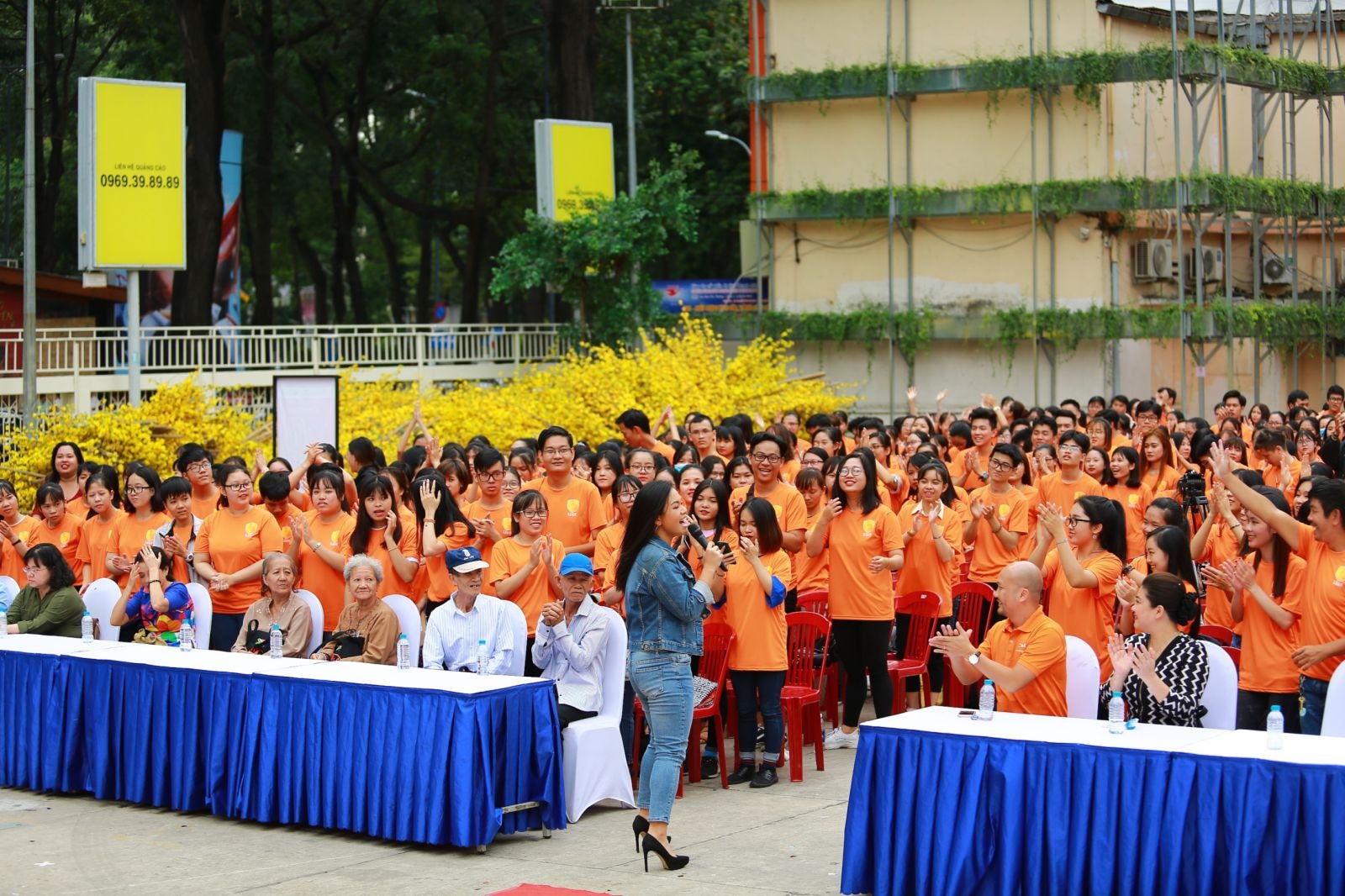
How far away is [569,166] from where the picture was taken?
3231 cm

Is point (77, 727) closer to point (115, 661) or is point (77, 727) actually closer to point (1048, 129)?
point (115, 661)

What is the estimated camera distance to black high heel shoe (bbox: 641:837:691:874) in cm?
801

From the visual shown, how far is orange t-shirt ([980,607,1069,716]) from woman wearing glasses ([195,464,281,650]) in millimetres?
5208

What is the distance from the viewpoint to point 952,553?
459 inches

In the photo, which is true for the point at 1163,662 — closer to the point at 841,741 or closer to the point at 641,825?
the point at 641,825

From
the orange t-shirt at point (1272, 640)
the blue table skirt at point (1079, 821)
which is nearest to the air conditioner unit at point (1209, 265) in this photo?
the orange t-shirt at point (1272, 640)

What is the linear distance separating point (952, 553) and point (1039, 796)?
15.9ft

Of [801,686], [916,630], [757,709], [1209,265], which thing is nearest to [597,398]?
[1209,265]

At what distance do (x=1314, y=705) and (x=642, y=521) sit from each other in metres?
3.22

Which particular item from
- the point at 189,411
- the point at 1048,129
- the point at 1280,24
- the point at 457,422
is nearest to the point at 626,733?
the point at 189,411

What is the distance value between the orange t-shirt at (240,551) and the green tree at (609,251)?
20.2 meters

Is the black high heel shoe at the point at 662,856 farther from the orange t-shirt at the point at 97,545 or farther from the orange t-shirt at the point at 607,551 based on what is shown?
the orange t-shirt at the point at 97,545

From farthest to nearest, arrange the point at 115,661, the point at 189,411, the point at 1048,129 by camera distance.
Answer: the point at 1048,129
the point at 189,411
the point at 115,661

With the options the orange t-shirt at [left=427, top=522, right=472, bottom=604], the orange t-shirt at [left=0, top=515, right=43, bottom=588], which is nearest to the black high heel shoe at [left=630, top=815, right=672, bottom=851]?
the orange t-shirt at [left=427, top=522, right=472, bottom=604]
